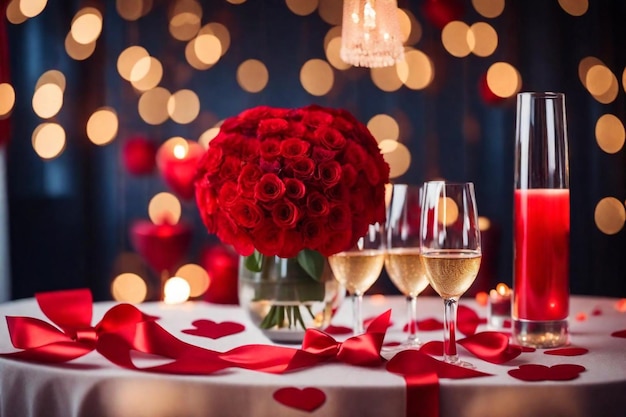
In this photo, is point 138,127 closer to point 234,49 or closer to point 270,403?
point 234,49

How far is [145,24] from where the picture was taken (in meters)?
3.04

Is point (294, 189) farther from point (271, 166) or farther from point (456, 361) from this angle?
point (456, 361)

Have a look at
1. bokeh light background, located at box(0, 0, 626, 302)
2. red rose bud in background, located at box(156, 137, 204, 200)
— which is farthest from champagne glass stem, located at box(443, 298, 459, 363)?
bokeh light background, located at box(0, 0, 626, 302)

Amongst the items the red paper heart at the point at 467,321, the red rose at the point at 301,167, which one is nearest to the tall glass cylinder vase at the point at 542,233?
the red paper heart at the point at 467,321

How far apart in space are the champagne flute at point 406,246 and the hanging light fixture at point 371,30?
0.84 feet

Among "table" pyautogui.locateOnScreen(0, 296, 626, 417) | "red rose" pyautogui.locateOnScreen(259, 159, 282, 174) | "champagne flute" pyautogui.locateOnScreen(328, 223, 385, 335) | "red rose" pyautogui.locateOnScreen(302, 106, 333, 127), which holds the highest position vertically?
"red rose" pyautogui.locateOnScreen(302, 106, 333, 127)

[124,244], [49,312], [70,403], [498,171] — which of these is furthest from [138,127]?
[70,403]

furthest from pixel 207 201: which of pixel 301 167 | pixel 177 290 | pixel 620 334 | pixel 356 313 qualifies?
pixel 177 290

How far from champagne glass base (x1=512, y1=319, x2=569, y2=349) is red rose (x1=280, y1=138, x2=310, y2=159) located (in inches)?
15.7

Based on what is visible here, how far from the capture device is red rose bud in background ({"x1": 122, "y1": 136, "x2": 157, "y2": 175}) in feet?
9.97

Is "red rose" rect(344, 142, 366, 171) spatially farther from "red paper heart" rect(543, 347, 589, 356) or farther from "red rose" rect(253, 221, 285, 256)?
"red paper heart" rect(543, 347, 589, 356)

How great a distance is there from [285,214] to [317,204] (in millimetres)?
46

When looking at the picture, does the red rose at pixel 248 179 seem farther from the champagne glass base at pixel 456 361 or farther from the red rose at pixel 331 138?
the champagne glass base at pixel 456 361

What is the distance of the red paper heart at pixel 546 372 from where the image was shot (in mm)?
915
